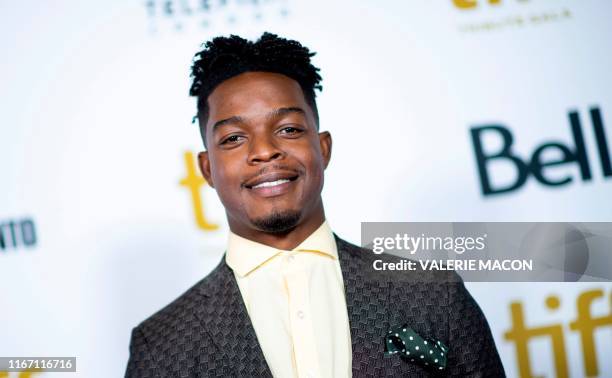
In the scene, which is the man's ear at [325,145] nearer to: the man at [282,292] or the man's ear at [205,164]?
the man at [282,292]

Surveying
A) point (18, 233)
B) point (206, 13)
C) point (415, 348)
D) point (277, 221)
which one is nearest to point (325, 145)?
point (277, 221)

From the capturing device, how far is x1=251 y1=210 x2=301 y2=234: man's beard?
1.49m

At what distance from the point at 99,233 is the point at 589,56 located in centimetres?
171

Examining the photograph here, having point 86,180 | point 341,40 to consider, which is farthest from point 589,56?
point 86,180

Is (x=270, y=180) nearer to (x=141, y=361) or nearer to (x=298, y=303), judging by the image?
(x=298, y=303)

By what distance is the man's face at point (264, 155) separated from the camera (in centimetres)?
149

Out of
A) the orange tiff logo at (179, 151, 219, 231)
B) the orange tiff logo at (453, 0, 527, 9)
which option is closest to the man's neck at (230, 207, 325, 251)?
the orange tiff logo at (179, 151, 219, 231)

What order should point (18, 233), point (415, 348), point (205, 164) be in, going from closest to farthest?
point (415, 348) → point (205, 164) → point (18, 233)

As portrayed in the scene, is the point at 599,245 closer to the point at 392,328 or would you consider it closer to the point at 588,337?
the point at 588,337

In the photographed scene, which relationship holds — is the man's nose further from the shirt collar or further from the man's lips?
the shirt collar

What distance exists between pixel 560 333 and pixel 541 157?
1.87 feet

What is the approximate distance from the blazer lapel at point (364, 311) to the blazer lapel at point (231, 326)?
197 millimetres

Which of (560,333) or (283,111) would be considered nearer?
(283,111)

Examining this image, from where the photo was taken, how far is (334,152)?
2234 mm
